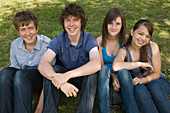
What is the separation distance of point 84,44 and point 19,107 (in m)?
1.53

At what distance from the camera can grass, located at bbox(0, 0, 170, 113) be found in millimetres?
5602

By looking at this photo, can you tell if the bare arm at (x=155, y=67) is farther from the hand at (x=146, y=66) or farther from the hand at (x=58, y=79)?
the hand at (x=58, y=79)

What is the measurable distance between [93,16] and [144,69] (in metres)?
5.35

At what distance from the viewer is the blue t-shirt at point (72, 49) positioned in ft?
10.5

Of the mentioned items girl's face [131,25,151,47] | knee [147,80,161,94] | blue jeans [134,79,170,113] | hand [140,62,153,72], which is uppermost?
girl's face [131,25,151,47]

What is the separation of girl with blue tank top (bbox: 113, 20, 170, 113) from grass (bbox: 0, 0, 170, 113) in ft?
4.15

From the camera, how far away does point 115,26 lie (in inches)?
134

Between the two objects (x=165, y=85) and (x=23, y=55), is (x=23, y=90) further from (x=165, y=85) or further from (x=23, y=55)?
Answer: (x=165, y=85)

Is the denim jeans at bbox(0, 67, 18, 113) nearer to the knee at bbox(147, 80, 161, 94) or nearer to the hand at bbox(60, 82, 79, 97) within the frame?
the hand at bbox(60, 82, 79, 97)

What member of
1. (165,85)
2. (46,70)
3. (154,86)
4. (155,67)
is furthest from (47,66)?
(165,85)

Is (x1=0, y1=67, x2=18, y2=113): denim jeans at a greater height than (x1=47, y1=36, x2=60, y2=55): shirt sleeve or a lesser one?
lesser

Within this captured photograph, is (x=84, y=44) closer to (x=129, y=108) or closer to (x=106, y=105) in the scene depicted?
(x=106, y=105)

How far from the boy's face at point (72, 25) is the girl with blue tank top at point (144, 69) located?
95 centimetres

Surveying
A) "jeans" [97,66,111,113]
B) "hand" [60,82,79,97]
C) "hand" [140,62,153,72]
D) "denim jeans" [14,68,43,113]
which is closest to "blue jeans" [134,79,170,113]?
"hand" [140,62,153,72]
